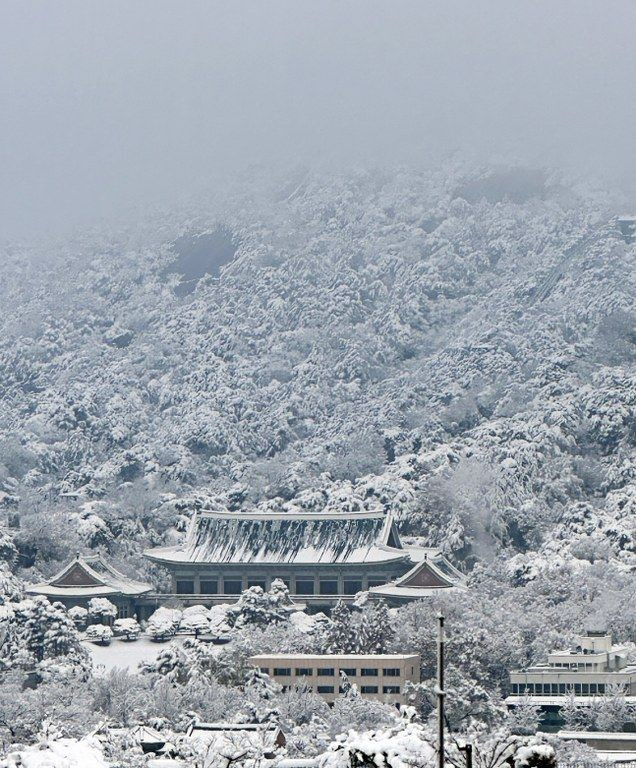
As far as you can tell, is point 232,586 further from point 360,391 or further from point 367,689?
point 360,391

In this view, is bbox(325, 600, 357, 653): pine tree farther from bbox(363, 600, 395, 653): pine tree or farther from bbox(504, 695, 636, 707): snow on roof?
bbox(504, 695, 636, 707): snow on roof

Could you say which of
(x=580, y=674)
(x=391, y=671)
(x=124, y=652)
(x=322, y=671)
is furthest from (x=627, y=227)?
(x=580, y=674)

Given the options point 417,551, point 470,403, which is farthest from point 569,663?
point 470,403

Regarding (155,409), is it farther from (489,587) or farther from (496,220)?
(489,587)

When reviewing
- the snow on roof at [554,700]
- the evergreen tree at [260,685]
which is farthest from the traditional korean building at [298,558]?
the snow on roof at [554,700]

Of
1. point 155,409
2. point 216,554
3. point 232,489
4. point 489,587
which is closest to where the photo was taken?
point 489,587

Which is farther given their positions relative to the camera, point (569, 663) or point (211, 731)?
point (569, 663)
